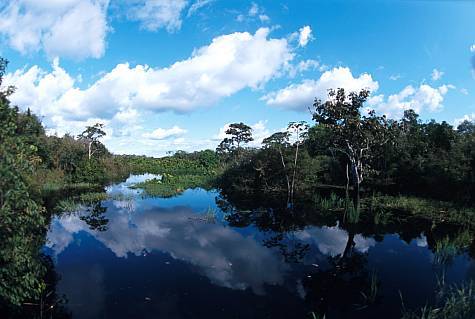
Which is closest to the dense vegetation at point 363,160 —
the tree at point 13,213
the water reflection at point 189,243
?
the water reflection at point 189,243

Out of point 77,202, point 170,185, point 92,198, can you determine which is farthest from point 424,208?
point 170,185

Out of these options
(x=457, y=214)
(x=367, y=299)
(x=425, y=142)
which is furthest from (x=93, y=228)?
(x=425, y=142)

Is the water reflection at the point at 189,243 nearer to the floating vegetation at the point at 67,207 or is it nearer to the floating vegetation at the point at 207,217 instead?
the floating vegetation at the point at 207,217

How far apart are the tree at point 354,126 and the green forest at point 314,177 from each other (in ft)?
0.24

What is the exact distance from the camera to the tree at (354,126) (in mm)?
24266

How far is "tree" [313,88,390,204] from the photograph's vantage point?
24266 millimetres

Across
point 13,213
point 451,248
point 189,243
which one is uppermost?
point 13,213

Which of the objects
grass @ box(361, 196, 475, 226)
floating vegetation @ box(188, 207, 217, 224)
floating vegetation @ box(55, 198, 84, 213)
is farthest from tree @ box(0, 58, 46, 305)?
A: grass @ box(361, 196, 475, 226)

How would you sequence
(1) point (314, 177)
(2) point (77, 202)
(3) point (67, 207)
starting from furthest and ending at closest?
(1) point (314, 177)
(2) point (77, 202)
(3) point (67, 207)

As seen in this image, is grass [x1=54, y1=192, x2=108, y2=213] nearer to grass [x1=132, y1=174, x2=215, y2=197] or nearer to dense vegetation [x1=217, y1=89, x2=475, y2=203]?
grass [x1=132, y1=174, x2=215, y2=197]

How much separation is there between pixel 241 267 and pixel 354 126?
615 inches

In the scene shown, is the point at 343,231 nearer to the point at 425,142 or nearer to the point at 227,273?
the point at 227,273

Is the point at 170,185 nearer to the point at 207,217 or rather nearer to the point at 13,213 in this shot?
the point at 207,217

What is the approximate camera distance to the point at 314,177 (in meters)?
33.2
